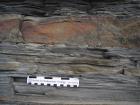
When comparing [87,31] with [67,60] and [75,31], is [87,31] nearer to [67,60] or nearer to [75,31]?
[75,31]

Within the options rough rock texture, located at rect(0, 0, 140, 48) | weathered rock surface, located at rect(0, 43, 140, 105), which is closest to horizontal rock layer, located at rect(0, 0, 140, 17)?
rough rock texture, located at rect(0, 0, 140, 48)

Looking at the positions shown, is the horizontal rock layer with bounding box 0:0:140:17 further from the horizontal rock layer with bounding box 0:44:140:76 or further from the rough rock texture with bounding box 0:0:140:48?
the horizontal rock layer with bounding box 0:44:140:76

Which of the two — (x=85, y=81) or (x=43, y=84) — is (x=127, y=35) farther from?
(x=43, y=84)

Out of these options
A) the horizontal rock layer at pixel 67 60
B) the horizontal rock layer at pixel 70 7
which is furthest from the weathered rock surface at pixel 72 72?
the horizontal rock layer at pixel 70 7

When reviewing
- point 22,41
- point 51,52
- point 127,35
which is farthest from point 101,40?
point 22,41

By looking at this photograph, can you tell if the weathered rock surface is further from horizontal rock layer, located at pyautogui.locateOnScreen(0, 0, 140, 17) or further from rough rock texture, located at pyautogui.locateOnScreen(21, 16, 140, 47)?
horizontal rock layer, located at pyautogui.locateOnScreen(0, 0, 140, 17)

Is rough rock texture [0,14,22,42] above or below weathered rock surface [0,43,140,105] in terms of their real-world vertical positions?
above

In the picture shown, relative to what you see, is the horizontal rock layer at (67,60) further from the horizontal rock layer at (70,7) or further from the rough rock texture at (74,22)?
the horizontal rock layer at (70,7)

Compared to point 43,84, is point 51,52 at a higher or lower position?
higher

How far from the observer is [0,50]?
12.6 ft

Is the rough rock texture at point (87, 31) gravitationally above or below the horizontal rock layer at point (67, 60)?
above

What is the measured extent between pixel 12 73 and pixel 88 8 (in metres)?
0.99

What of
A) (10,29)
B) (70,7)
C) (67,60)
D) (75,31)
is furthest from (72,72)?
(10,29)

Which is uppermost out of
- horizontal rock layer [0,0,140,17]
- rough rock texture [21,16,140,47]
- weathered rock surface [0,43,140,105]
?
horizontal rock layer [0,0,140,17]
